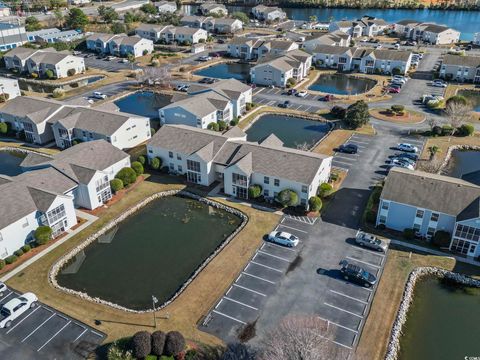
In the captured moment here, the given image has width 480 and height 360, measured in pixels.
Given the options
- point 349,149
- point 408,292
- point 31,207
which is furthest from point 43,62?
point 408,292

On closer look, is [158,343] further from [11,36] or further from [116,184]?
[11,36]

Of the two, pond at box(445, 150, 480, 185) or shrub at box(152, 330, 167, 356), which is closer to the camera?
shrub at box(152, 330, 167, 356)

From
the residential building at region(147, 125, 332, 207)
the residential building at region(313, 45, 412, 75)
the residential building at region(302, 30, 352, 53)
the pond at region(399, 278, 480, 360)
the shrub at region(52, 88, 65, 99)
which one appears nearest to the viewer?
the pond at region(399, 278, 480, 360)

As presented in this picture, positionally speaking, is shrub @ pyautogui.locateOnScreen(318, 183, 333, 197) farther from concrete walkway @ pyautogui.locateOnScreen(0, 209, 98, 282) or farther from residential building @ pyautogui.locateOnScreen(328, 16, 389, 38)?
residential building @ pyautogui.locateOnScreen(328, 16, 389, 38)

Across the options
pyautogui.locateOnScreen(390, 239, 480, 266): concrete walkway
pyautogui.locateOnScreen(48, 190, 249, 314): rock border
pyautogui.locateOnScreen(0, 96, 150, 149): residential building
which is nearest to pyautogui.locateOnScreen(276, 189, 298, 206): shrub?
pyautogui.locateOnScreen(48, 190, 249, 314): rock border

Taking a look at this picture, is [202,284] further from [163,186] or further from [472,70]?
[472,70]

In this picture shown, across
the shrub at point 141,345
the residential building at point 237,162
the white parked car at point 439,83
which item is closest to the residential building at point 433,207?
the residential building at point 237,162
